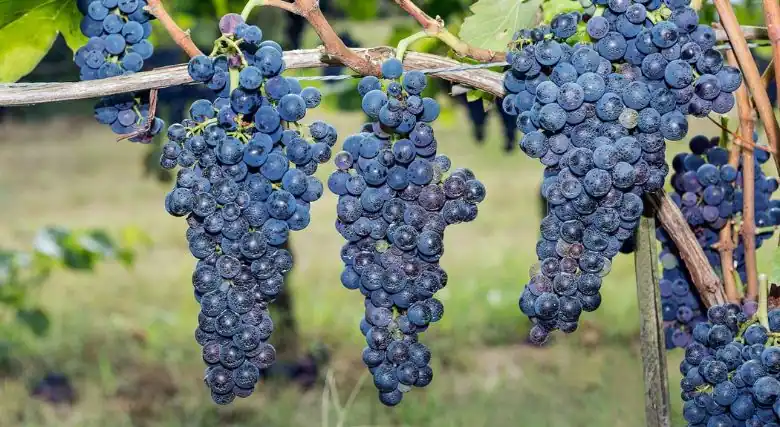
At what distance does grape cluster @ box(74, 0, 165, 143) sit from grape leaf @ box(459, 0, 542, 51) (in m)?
0.47

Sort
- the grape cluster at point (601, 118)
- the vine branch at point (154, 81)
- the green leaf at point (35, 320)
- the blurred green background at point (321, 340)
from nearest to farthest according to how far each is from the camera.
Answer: the grape cluster at point (601, 118), the vine branch at point (154, 81), the blurred green background at point (321, 340), the green leaf at point (35, 320)

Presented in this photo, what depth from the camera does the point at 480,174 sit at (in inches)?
338

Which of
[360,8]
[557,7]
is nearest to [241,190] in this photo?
[557,7]

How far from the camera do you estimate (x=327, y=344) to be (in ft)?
14.1

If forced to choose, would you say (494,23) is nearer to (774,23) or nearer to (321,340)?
(774,23)

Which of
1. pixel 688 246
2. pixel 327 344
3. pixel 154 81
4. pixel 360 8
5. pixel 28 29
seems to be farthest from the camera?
pixel 327 344

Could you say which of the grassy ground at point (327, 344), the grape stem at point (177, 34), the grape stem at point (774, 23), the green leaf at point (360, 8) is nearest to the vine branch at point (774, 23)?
the grape stem at point (774, 23)

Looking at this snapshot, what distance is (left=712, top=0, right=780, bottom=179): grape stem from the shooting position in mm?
1195

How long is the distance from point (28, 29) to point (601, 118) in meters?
1.00

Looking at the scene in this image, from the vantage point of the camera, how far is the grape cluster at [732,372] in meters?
1.18

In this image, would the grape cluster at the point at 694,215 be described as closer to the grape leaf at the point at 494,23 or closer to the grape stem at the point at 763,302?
the grape stem at the point at 763,302

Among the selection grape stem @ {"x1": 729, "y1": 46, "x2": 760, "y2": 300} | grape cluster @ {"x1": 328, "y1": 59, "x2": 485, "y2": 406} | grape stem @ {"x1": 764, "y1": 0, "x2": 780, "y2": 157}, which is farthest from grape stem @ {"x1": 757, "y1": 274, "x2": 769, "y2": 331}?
grape cluster @ {"x1": 328, "y1": 59, "x2": 485, "y2": 406}

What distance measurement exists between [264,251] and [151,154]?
2500 millimetres

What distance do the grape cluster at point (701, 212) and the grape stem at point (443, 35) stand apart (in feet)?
1.37
